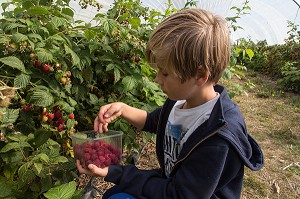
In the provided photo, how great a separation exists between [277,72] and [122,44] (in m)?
5.96

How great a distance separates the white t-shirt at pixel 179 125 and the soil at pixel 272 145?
600 millimetres

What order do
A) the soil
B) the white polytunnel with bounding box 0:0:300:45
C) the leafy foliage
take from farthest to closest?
the white polytunnel with bounding box 0:0:300:45, the leafy foliage, the soil

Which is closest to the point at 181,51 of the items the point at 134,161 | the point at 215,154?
the point at 215,154

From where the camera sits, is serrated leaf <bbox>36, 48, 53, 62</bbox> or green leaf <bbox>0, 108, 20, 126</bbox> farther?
serrated leaf <bbox>36, 48, 53, 62</bbox>

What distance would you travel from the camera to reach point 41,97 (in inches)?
58.4

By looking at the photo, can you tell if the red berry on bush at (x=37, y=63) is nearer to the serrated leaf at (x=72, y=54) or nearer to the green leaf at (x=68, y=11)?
the serrated leaf at (x=72, y=54)

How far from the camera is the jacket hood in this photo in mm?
1199

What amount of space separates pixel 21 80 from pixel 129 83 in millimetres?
588

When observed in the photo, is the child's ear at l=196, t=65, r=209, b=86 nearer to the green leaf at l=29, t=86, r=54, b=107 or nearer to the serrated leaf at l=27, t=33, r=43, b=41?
the green leaf at l=29, t=86, r=54, b=107

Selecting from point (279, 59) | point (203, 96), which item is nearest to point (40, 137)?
point (203, 96)

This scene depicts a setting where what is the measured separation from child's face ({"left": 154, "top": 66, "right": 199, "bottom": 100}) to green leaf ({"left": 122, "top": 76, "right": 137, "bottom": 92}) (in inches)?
24.0

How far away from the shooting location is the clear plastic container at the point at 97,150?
129cm

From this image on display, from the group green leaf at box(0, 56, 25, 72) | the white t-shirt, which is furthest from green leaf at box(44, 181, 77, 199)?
green leaf at box(0, 56, 25, 72)

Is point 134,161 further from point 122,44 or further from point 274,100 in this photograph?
point 274,100
